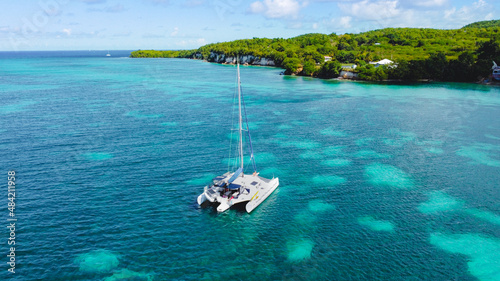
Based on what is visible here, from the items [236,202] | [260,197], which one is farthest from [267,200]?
[236,202]

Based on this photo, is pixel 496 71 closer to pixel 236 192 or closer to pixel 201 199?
pixel 236 192

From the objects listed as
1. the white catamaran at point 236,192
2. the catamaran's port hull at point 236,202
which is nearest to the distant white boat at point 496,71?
the white catamaran at point 236,192

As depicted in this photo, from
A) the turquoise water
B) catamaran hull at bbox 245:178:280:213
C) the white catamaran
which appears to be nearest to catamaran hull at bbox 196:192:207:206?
the white catamaran

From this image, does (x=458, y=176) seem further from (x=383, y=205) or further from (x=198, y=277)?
(x=198, y=277)

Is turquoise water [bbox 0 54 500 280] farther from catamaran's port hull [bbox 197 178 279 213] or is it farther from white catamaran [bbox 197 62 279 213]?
white catamaran [bbox 197 62 279 213]

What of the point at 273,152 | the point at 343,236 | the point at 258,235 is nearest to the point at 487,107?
the point at 273,152

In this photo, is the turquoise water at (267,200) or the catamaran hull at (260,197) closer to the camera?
the turquoise water at (267,200)

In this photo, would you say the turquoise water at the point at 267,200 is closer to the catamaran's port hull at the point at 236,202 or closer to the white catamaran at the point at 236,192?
the catamaran's port hull at the point at 236,202
